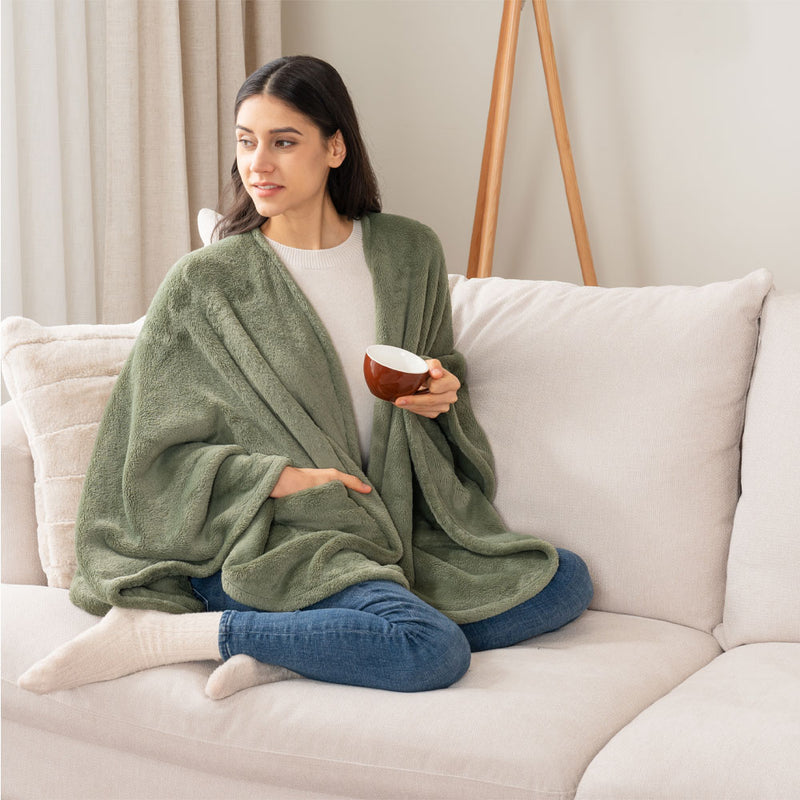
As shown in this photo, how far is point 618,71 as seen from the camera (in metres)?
2.86

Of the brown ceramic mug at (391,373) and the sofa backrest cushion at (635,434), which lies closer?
the brown ceramic mug at (391,373)

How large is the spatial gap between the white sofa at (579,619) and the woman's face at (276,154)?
0.39 meters

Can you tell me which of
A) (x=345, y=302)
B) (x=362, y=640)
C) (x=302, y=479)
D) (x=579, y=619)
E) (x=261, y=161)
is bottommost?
(x=579, y=619)

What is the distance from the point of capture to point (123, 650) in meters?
1.47

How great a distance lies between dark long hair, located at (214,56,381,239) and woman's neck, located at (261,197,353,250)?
35mm

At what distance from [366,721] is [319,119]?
3.31 ft

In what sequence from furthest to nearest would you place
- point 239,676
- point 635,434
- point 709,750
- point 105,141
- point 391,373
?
point 105,141 < point 635,434 < point 391,373 < point 239,676 < point 709,750

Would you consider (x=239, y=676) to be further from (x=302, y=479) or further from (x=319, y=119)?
(x=319, y=119)

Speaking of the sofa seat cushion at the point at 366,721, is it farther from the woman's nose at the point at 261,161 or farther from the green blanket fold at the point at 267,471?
the woman's nose at the point at 261,161

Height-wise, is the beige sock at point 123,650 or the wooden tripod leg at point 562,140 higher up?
the wooden tripod leg at point 562,140

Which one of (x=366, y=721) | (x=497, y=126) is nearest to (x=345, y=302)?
(x=366, y=721)

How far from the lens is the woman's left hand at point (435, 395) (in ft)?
5.51

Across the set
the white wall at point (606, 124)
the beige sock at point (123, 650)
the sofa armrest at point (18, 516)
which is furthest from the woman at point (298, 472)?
the white wall at point (606, 124)

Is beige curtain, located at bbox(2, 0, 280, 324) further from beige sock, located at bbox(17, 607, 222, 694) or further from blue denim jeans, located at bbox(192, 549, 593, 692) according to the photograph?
blue denim jeans, located at bbox(192, 549, 593, 692)
